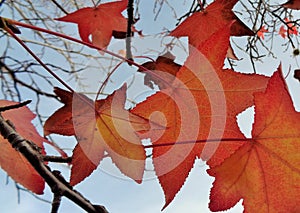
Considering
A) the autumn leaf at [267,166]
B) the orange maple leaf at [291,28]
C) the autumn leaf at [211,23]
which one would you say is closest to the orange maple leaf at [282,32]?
the orange maple leaf at [291,28]

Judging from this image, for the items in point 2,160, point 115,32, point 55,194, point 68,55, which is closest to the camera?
point 55,194

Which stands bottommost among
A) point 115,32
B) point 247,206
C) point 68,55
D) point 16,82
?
point 247,206

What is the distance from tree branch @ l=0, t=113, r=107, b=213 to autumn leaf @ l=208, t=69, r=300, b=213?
9cm

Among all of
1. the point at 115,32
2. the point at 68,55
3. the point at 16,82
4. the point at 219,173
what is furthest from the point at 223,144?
the point at 68,55

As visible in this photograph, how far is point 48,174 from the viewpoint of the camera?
8.4 inches

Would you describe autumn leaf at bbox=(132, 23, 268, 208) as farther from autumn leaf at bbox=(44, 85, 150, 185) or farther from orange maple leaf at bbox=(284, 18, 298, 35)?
orange maple leaf at bbox=(284, 18, 298, 35)

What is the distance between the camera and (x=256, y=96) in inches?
10.6

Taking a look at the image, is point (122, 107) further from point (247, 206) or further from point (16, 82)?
point (16, 82)

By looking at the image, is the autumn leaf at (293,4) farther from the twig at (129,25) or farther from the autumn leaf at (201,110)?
the twig at (129,25)

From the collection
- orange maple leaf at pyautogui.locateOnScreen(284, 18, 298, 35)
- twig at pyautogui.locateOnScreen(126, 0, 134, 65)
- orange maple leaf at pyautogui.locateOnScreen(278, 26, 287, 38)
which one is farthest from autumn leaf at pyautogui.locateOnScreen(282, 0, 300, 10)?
orange maple leaf at pyautogui.locateOnScreen(278, 26, 287, 38)

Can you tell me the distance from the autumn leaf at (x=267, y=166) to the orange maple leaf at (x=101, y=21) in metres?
0.28

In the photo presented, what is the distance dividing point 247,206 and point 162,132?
0.07m

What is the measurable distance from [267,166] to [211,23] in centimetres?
15

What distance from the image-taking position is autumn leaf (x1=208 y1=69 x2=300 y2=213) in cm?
27
